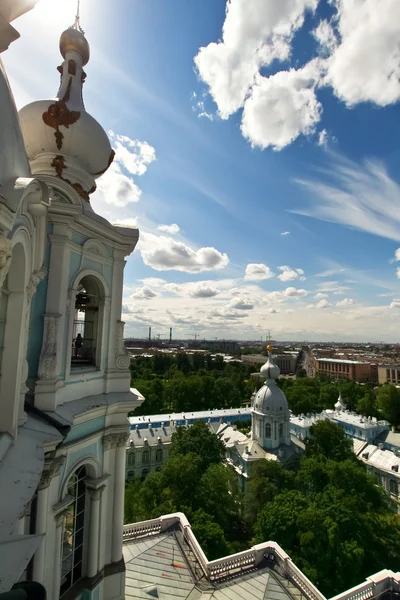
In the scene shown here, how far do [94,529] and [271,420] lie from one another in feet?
103

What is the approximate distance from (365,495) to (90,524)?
22131mm

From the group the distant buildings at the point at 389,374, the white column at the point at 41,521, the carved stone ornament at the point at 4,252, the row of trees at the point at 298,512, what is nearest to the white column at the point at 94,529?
the white column at the point at 41,521

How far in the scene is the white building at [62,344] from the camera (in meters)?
4.46

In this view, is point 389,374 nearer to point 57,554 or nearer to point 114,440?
point 114,440

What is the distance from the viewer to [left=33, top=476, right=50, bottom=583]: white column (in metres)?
6.35

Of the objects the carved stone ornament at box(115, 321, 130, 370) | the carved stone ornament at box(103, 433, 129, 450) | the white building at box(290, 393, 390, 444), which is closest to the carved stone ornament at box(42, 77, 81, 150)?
the carved stone ornament at box(115, 321, 130, 370)

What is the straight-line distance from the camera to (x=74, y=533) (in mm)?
8117

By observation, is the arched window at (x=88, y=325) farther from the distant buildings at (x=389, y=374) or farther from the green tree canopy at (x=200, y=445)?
A: the distant buildings at (x=389, y=374)

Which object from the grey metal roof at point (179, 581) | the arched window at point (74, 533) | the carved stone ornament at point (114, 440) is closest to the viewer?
the arched window at point (74, 533)

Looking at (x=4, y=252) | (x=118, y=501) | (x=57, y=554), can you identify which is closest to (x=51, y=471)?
(x=57, y=554)

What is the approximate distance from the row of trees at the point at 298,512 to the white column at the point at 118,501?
1087 cm

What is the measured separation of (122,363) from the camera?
9.15 metres

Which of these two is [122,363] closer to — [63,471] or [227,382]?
[63,471]

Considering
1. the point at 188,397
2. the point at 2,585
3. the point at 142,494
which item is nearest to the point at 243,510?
the point at 142,494
